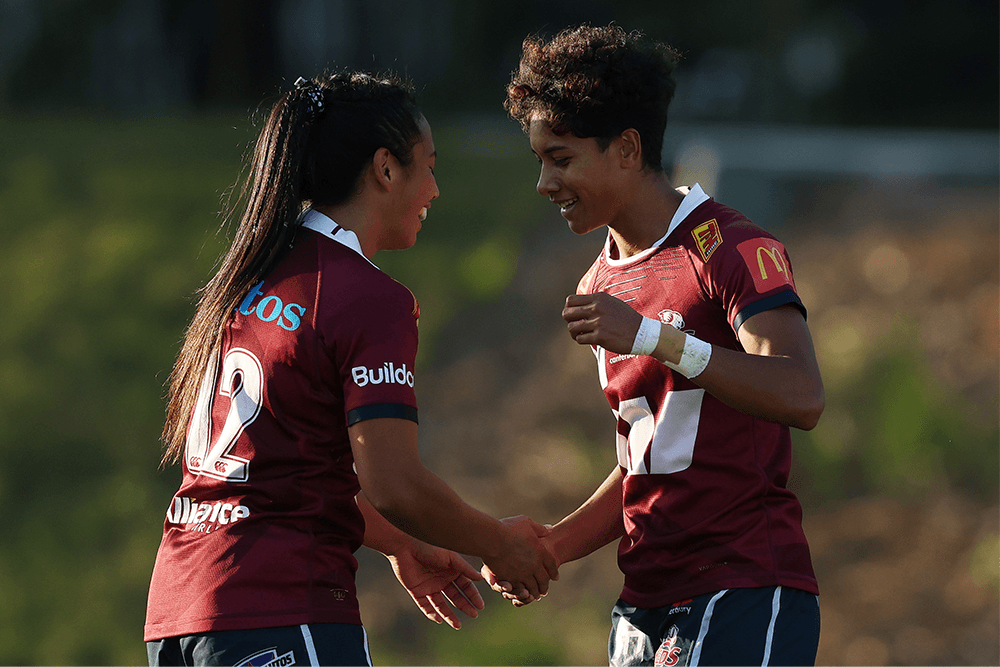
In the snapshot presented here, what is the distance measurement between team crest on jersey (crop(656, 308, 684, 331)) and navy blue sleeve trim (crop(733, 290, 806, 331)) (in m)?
0.24

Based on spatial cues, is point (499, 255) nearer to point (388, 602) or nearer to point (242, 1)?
point (388, 602)

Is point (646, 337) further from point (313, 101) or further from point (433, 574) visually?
point (433, 574)

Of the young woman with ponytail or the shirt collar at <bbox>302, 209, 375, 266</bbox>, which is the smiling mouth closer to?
the young woman with ponytail

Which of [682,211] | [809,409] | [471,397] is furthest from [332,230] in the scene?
[471,397]

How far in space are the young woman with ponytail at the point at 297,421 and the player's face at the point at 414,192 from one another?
0.10 m

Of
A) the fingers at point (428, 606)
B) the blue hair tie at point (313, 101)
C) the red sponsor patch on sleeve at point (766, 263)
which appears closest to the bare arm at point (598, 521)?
the fingers at point (428, 606)

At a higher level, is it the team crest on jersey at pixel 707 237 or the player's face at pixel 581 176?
the player's face at pixel 581 176

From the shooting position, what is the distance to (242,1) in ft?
62.0

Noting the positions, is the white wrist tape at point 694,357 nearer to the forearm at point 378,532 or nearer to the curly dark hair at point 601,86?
the curly dark hair at point 601,86

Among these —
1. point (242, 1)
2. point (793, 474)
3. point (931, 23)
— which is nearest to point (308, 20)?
point (242, 1)

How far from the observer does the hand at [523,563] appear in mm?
3779

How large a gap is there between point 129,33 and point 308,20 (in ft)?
10.1

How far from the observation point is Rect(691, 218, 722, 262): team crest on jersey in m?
3.43

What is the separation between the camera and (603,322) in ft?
10.4
